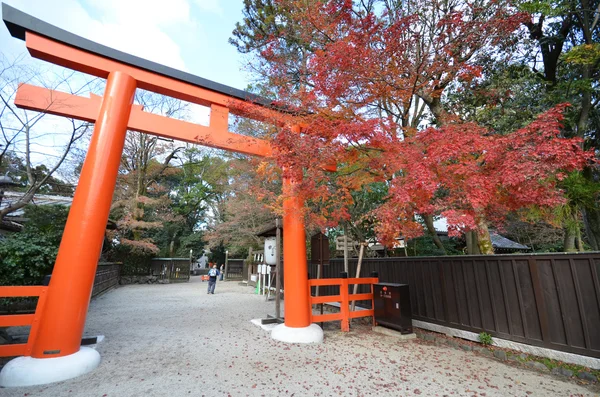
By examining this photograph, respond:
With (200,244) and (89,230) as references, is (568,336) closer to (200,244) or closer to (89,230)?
(89,230)

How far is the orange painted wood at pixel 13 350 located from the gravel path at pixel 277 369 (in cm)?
72

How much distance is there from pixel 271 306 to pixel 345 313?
439cm

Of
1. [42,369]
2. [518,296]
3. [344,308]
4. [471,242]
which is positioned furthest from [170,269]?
[518,296]

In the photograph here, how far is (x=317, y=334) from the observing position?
5.87 meters

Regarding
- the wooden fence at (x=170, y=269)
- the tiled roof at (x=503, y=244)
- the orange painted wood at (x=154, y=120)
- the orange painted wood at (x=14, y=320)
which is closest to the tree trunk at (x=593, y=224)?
the orange painted wood at (x=154, y=120)

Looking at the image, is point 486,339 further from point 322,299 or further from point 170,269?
point 170,269

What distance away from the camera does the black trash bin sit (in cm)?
624

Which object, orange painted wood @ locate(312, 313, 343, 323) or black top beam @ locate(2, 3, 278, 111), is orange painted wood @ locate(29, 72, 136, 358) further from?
orange painted wood @ locate(312, 313, 343, 323)

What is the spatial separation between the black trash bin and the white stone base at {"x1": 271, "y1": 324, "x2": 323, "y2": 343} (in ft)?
5.77

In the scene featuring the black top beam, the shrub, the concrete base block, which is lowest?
the concrete base block

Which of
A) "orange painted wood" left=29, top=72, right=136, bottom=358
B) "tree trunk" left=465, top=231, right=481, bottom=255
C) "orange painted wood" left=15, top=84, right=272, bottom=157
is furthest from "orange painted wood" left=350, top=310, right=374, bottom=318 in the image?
"orange painted wood" left=29, top=72, right=136, bottom=358

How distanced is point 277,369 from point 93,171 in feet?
15.2

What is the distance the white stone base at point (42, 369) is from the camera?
12.0 ft

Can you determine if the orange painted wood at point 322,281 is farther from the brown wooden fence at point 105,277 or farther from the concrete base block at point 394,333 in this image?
A: the brown wooden fence at point 105,277
